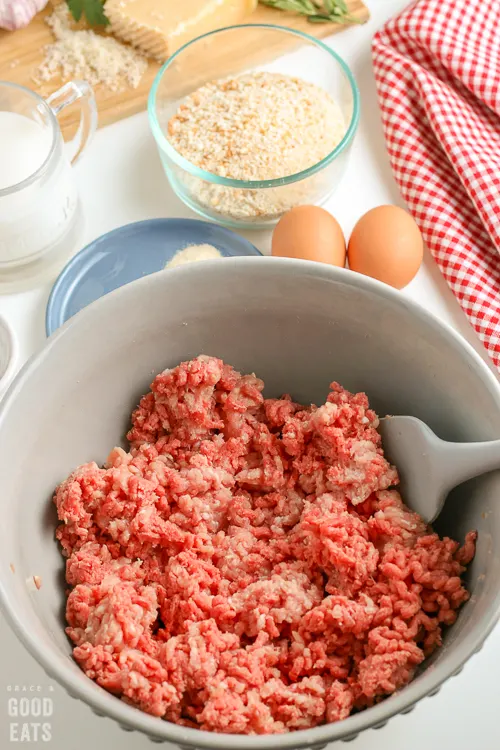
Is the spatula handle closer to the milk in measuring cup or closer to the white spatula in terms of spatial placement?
the white spatula

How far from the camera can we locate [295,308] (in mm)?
1219

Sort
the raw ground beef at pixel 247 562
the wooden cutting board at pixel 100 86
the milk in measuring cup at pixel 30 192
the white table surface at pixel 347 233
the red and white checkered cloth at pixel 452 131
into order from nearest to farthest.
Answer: the raw ground beef at pixel 247 562
the white table surface at pixel 347 233
the milk in measuring cup at pixel 30 192
the red and white checkered cloth at pixel 452 131
the wooden cutting board at pixel 100 86

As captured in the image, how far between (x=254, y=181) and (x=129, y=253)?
1.07 feet

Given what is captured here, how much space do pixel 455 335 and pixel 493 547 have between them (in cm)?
31

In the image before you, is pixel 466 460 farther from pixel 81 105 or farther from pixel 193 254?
pixel 81 105

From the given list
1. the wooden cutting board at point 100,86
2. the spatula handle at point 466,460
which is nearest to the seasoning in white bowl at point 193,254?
the wooden cutting board at point 100,86

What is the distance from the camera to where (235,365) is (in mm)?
A: 1331

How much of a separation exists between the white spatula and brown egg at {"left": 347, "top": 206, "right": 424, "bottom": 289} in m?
0.42

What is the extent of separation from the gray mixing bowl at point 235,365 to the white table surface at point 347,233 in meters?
0.27

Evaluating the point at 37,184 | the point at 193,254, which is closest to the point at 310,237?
the point at 193,254

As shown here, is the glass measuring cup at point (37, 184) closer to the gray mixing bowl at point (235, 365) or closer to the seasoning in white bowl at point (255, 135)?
the seasoning in white bowl at point (255, 135)

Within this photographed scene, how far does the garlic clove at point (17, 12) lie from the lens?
1.87 m

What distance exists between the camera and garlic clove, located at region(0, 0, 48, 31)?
1.87m

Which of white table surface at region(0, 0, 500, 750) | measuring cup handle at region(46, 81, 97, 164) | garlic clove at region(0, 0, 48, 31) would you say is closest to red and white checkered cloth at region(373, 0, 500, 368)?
white table surface at region(0, 0, 500, 750)
